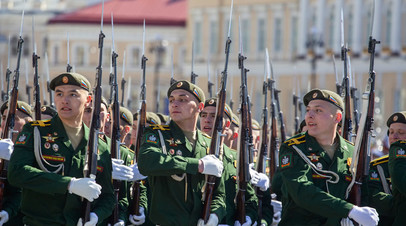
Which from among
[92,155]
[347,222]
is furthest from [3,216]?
[347,222]

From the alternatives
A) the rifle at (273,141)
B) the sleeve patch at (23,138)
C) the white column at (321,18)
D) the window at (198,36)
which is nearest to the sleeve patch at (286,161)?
the sleeve patch at (23,138)

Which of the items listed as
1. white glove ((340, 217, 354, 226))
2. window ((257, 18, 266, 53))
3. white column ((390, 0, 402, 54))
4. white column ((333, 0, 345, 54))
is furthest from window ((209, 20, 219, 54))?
white glove ((340, 217, 354, 226))

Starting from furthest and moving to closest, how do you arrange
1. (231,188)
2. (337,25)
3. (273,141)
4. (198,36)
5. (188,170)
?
(198,36) → (337,25) → (273,141) → (231,188) → (188,170)

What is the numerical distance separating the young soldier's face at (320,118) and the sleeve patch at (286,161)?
315mm

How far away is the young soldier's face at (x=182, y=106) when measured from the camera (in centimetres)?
840

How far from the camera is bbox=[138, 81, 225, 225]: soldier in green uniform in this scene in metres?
7.95

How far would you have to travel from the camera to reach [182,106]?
8445 mm

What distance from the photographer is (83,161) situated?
7.86m

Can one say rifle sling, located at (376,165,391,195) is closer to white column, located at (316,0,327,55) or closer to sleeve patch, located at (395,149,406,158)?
sleeve patch, located at (395,149,406,158)

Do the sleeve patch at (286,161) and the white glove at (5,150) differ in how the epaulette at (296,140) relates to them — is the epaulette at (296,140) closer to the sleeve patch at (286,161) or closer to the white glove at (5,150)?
the sleeve patch at (286,161)

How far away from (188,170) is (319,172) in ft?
3.30

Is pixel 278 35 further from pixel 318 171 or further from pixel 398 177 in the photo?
pixel 318 171

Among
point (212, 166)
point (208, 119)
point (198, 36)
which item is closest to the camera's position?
point (212, 166)

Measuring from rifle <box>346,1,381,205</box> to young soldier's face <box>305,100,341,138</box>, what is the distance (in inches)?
9.1
